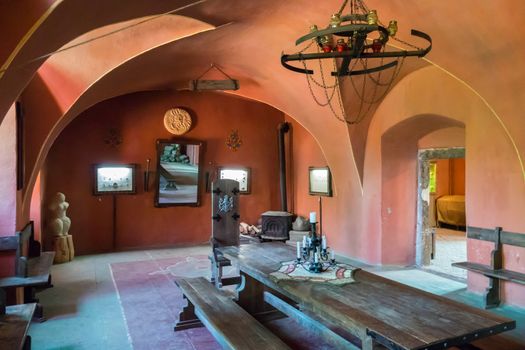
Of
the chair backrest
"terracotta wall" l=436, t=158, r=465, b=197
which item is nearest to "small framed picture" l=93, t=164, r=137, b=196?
the chair backrest

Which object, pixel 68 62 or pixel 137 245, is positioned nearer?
pixel 68 62

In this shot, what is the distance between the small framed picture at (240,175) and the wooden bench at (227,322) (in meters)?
5.13

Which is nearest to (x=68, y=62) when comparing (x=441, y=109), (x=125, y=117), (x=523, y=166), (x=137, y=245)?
(x=125, y=117)

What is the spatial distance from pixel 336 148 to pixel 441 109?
204 centimetres

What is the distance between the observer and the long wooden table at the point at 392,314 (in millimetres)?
2100

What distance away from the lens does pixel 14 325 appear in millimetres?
2760

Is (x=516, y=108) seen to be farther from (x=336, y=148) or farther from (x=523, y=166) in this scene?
(x=336, y=148)

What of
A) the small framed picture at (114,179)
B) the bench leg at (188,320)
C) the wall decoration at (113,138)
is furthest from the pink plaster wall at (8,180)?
the wall decoration at (113,138)

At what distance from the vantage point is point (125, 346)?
3625 mm

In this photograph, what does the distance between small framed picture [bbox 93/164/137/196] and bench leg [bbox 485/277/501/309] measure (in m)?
6.46

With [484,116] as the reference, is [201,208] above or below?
below

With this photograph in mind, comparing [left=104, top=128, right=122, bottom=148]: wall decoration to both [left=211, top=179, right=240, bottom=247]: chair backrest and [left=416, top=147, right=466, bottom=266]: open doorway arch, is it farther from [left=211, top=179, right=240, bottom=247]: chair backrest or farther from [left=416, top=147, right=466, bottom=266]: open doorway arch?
[left=416, top=147, right=466, bottom=266]: open doorway arch

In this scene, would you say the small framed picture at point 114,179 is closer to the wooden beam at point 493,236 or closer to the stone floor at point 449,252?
the stone floor at point 449,252

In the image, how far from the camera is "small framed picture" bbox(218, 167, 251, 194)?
9123mm
